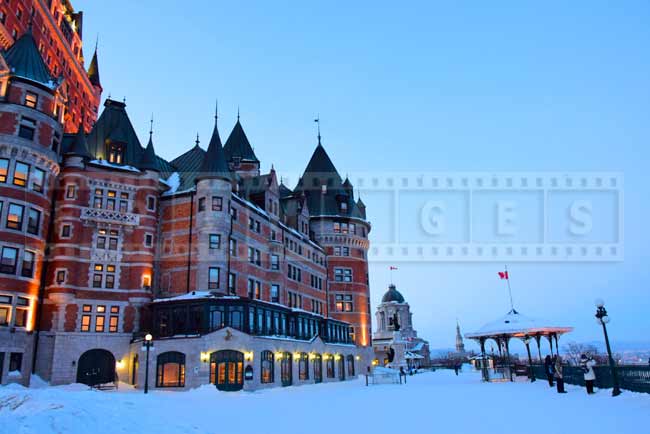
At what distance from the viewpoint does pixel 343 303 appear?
70125 mm

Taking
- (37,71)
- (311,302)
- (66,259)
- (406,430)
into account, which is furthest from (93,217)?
(406,430)

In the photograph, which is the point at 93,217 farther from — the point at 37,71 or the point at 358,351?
the point at 358,351

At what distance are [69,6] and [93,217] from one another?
45.4m

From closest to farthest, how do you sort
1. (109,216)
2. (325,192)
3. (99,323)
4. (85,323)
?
(85,323)
(99,323)
(109,216)
(325,192)

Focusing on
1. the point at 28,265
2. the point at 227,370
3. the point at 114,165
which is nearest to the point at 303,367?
the point at 227,370

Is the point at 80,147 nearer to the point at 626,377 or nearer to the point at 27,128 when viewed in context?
the point at 27,128

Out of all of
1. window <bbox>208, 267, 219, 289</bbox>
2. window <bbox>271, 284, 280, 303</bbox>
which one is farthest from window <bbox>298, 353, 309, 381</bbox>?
window <bbox>208, 267, 219, 289</bbox>

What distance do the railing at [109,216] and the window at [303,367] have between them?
19.9 meters

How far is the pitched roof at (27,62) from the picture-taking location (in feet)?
128

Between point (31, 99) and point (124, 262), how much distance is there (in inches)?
585

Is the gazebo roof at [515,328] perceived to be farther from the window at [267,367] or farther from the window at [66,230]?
the window at [66,230]

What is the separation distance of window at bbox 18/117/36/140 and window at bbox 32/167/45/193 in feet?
8.44

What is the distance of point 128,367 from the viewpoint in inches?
1571

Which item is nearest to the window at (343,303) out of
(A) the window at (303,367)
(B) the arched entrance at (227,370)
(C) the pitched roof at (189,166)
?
(A) the window at (303,367)
